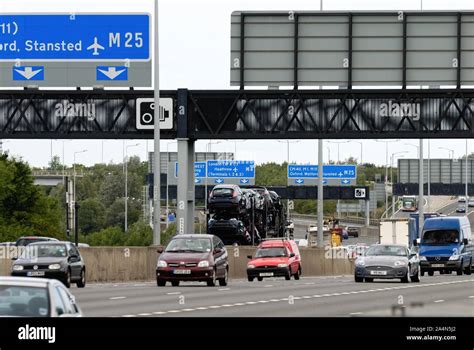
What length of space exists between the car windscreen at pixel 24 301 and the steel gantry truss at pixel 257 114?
42.0m

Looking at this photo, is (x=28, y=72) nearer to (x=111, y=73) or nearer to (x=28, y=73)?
(x=28, y=73)

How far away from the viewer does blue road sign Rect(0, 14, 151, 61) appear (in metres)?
53.8

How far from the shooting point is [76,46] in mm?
54156

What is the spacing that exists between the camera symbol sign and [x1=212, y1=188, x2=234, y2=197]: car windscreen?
1321 centimetres

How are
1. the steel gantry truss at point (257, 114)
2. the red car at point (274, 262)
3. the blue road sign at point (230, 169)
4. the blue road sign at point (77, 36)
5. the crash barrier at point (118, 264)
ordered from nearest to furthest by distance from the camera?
the crash barrier at point (118, 264) → the red car at point (274, 262) → the blue road sign at point (77, 36) → the steel gantry truss at point (257, 114) → the blue road sign at point (230, 169)

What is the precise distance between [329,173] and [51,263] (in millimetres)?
88212

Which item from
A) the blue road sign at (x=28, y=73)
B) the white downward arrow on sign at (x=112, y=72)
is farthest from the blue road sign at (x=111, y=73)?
the blue road sign at (x=28, y=73)

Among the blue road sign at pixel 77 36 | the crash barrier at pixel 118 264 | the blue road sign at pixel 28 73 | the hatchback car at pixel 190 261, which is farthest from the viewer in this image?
the blue road sign at pixel 28 73

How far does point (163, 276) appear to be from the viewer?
1598 inches

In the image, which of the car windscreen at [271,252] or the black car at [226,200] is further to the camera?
the black car at [226,200]

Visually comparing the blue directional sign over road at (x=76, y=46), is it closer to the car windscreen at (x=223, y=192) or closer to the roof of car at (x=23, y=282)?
the car windscreen at (x=223, y=192)

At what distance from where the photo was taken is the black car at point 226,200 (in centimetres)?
6906
